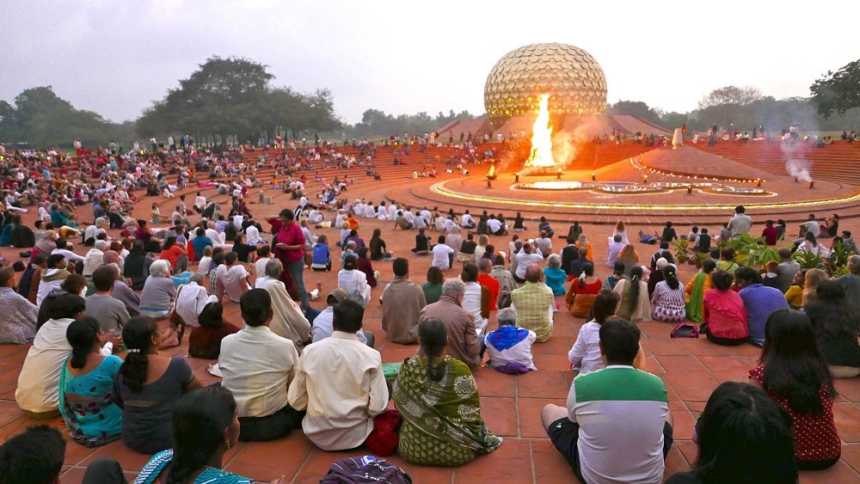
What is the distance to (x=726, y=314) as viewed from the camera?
630cm

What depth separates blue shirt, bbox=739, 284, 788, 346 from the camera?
20.5 feet

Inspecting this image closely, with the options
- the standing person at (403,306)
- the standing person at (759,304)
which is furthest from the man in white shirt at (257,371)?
the standing person at (759,304)

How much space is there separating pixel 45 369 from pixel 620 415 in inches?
174

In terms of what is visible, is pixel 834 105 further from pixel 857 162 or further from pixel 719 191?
pixel 719 191

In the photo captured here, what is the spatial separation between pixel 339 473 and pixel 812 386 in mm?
2914

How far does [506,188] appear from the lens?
1056 inches

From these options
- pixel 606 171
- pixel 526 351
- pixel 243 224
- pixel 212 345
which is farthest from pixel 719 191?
pixel 212 345

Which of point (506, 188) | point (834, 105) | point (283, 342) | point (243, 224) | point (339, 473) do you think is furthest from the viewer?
point (834, 105)

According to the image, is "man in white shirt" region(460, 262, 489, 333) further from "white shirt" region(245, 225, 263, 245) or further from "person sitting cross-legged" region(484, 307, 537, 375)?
"white shirt" region(245, 225, 263, 245)

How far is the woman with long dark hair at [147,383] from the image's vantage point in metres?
3.65

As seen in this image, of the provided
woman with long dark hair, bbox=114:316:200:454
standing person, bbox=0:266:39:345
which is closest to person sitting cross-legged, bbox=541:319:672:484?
woman with long dark hair, bbox=114:316:200:454

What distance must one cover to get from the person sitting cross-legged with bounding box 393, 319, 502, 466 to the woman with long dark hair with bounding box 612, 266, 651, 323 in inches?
158

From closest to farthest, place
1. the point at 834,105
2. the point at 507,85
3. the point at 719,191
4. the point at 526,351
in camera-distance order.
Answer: the point at 526,351 → the point at 719,191 → the point at 834,105 → the point at 507,85

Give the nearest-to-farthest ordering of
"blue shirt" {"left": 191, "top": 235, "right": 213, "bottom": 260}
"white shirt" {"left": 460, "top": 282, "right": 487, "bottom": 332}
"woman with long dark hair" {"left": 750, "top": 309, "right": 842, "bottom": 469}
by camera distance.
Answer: "woman with long dark hair" {"left": 750, "top": 309, "right": 842, "bottom": 469}, "white shirt" {"left": 460, "top": 282, "right": 487, "bottom": 332}, "blue shirt" {"left": 191, "top": 235, "right": 213, "bottom": 260}
